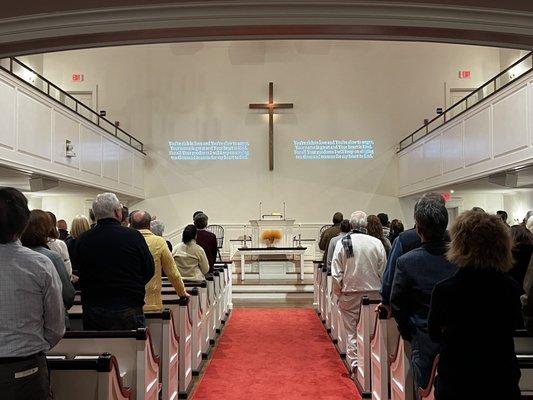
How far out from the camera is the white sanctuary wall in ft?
45.4

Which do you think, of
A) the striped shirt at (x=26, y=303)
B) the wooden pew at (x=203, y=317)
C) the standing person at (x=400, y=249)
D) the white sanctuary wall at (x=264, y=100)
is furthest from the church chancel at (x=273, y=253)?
the striped shirt at (x=26, y=303)

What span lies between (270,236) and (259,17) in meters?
8.46

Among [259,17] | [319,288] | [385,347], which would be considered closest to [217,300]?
[319,288]

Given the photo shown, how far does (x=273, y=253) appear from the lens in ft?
33.1

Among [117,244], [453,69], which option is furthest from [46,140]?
[453,69]

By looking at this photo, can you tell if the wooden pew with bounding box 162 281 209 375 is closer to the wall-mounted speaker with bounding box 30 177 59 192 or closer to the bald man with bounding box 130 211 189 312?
the bald man with bounding box 130 211 189 312

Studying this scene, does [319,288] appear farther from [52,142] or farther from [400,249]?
[52,142]

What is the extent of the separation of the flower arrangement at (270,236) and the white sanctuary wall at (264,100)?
349 centimetres

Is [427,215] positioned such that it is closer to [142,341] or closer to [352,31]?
[352,31]

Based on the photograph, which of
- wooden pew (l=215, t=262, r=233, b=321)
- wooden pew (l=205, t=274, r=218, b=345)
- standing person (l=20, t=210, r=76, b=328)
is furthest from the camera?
wooden pew (l=215, t=262, r=233, b=321)

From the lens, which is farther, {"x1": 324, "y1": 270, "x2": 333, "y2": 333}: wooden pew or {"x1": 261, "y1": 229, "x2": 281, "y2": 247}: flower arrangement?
{"x1": 261, "y1": 229, "x2": 281, "y2": 247}: flower arrangement

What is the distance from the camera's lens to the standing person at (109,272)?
290 cm

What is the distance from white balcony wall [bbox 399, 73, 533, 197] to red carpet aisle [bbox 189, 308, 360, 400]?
3663 mm

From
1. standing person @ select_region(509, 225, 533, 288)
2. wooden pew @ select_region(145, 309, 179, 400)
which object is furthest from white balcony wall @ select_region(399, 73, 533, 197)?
wooden pew @ select_region(145, 309, 179, 400)
